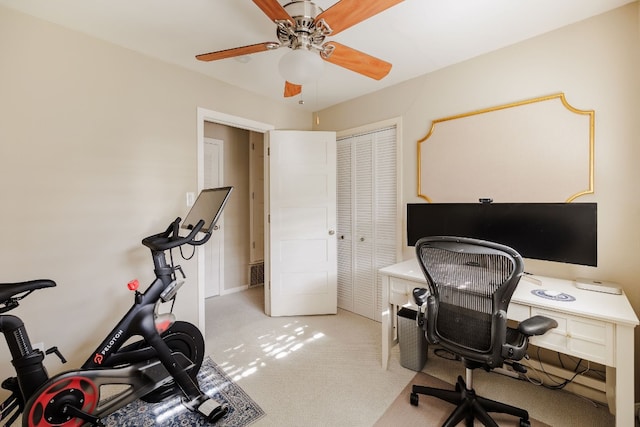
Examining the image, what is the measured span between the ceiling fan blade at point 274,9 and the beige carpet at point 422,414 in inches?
89.3

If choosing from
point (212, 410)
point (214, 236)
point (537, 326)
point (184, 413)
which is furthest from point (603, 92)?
point (214, 236)

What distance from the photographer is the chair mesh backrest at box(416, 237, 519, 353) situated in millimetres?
1328

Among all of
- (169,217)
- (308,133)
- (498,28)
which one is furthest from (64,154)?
(498,28)

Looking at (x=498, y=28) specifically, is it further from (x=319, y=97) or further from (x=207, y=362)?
(x=207, y=362)

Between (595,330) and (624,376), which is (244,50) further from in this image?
(624,376)

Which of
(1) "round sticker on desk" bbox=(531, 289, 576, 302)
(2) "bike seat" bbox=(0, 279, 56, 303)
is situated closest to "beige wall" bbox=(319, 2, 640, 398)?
(1) "round sticker on desk" bbox=(531, 289, 576, 302)

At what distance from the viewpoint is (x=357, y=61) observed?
1687 millimetres

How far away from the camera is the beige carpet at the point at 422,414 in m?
1.59

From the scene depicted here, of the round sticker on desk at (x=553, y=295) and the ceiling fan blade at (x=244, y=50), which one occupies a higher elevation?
the ceiling fan blade at (x=244, y=50)

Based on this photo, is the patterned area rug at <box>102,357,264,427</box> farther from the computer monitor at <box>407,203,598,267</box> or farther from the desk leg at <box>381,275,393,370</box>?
the computer monitor at <box>407,203,598,267</box>

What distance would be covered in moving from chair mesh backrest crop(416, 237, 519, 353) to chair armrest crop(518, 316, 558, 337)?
12cm

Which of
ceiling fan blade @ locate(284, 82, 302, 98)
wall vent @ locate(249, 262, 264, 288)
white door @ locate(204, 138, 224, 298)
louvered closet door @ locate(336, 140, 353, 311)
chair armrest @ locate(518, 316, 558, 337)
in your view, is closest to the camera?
chair armrest @ locate(518, 316, 558, 337)

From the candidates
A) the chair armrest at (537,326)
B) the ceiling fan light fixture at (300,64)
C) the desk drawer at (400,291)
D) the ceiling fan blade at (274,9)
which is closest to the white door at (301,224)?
the desk drawer at (400,291)

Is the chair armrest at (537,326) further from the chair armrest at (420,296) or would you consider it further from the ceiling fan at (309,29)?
the ceiling fan at (309,29)
